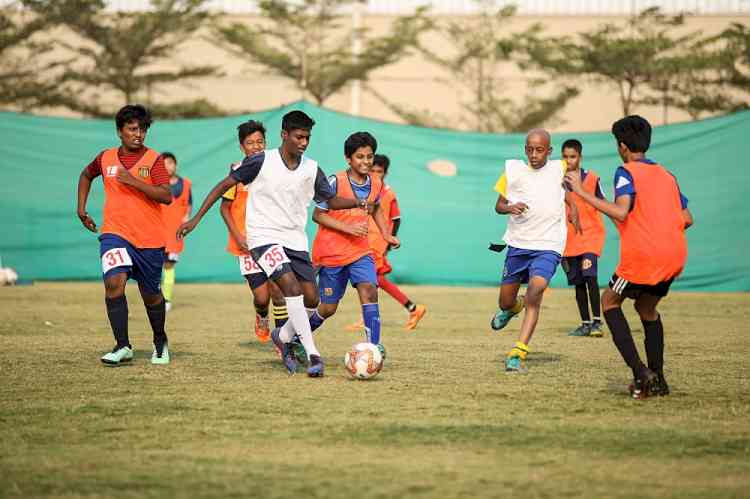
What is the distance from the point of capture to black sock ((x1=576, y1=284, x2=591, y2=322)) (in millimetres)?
12828

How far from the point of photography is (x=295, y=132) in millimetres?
8773

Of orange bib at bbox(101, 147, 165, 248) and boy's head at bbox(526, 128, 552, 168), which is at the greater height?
boy's head at bbox(526, 128, 552, 168)

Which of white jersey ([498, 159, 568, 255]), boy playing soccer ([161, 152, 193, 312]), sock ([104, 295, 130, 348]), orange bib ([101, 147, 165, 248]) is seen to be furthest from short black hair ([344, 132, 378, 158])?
boy playing soccer ([161, 152, 193, 312])

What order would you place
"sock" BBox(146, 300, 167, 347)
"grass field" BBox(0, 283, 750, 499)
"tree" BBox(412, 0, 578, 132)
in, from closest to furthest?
"grass field" BBox(0, 283, 750, 499), "sock" BBox(146, 300, 167, 347), "tree" BBox(412, 0, 578, 132)

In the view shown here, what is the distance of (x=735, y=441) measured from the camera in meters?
6.36

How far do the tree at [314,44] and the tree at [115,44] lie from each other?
1.32 m

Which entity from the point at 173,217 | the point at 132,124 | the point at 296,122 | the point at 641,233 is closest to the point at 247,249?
the point at 132,124

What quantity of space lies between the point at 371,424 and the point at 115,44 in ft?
83.1

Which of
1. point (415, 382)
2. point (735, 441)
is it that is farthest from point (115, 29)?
point (735, 441)

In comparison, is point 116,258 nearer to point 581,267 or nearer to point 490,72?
point 581,267

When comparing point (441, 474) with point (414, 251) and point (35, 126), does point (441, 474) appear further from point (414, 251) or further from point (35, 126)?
point (35, 126)

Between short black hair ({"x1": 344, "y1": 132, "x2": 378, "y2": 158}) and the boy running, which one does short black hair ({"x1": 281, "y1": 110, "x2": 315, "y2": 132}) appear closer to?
short black hair ({"x1": 344, "y1": 132, "x2": 378, "y2": 158})

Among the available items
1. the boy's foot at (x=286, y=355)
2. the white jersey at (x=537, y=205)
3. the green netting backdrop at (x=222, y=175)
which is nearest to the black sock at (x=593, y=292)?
the white jersey at (x=537, y=205)

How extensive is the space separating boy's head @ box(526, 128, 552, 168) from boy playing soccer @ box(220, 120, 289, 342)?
240 cm
